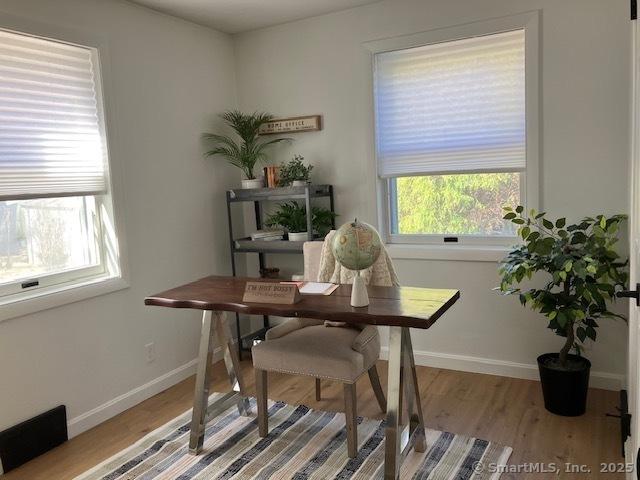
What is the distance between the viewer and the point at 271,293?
2299 mm

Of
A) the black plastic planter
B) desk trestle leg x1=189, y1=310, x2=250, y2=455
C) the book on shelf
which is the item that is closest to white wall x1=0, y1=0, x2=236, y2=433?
the book on shelf

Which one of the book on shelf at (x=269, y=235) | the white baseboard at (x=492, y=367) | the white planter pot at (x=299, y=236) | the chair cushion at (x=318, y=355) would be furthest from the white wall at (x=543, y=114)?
the chair cushion at (x=318, y=355)

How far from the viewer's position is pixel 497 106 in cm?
319

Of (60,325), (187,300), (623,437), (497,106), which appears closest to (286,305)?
(187,300)

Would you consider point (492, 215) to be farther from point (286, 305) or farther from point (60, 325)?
point (60, 325)

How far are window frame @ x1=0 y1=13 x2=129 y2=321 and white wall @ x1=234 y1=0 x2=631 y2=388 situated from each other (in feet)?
4.12

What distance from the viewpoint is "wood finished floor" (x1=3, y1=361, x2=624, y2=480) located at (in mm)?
2514

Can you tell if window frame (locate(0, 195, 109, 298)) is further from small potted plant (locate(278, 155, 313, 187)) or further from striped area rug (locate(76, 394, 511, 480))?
small potted plant (locate(278, 155, 313, 187))

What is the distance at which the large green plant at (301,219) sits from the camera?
365cm

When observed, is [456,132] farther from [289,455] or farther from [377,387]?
[289,455]

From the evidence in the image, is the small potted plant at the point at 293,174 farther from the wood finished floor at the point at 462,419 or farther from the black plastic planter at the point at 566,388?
the black plastic planter at the point at 566,388

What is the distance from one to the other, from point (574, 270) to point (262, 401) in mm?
1659

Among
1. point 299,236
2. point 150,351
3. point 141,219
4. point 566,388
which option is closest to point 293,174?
point 299,236

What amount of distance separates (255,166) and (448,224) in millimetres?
1528
